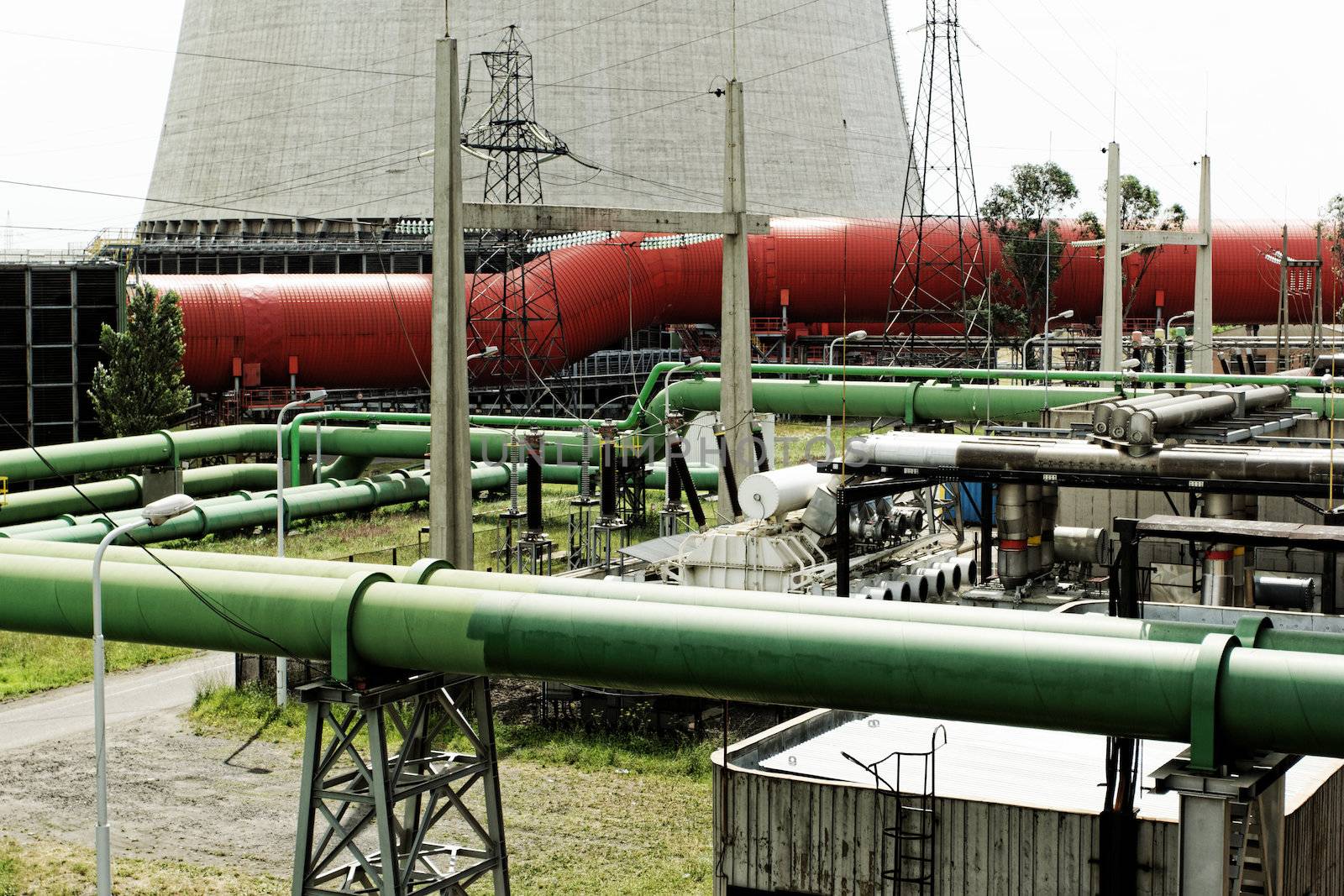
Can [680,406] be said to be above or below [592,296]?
below

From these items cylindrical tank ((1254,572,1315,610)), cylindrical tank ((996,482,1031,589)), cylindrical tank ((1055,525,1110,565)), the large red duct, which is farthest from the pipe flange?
the large red duct

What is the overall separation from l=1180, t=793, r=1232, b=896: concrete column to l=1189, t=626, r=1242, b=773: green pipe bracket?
57 cm

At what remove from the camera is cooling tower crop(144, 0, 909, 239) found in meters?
56.1

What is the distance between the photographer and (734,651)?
1188 cm

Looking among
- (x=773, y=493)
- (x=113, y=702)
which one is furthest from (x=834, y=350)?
(x=113, y=702)

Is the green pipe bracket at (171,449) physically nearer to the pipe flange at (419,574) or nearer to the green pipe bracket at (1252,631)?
the pipe flange at (419,574)

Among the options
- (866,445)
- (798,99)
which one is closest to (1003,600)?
(866,445)

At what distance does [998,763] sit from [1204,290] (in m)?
31.9

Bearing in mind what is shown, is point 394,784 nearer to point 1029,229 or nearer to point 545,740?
A: point 545,740

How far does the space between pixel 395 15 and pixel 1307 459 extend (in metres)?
43.2

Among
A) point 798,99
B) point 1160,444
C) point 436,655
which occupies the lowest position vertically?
point 436,655

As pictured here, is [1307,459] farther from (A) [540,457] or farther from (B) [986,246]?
(B) [986,246]

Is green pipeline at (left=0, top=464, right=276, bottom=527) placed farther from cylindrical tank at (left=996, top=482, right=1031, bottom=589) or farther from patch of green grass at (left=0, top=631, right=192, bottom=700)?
cylindrical tank at (left=996, top=482, right=1031, bottom=589)

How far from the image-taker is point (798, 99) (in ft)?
194
